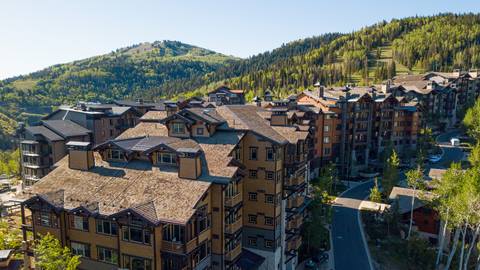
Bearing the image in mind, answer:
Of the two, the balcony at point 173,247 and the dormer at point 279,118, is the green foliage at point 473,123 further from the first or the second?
the balcony at point 173,247

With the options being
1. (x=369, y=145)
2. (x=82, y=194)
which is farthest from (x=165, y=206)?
(x=369, y=145)

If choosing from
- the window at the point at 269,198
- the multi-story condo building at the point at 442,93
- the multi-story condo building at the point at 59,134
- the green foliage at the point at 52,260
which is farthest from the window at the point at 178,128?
the multi-story condo building at the point at 442,93

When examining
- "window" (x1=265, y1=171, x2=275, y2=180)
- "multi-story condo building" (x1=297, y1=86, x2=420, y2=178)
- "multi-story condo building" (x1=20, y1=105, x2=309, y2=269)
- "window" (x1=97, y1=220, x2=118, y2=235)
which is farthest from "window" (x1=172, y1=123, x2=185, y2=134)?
"multi-story condo building" (x1=297, y1=86, x2=420, y2=178)

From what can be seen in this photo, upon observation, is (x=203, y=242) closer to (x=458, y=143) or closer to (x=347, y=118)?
(x=347, y=118)

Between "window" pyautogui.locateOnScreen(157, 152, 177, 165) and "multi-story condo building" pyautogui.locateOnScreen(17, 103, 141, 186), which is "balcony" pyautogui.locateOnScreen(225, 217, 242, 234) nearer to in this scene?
"window" pyautogui.locateOnScreen(157, 152, 177, 165)

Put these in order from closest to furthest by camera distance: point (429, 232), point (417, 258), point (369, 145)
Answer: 1. point (417, 258)
2. point (429, 232)
3. point (369, 145)
